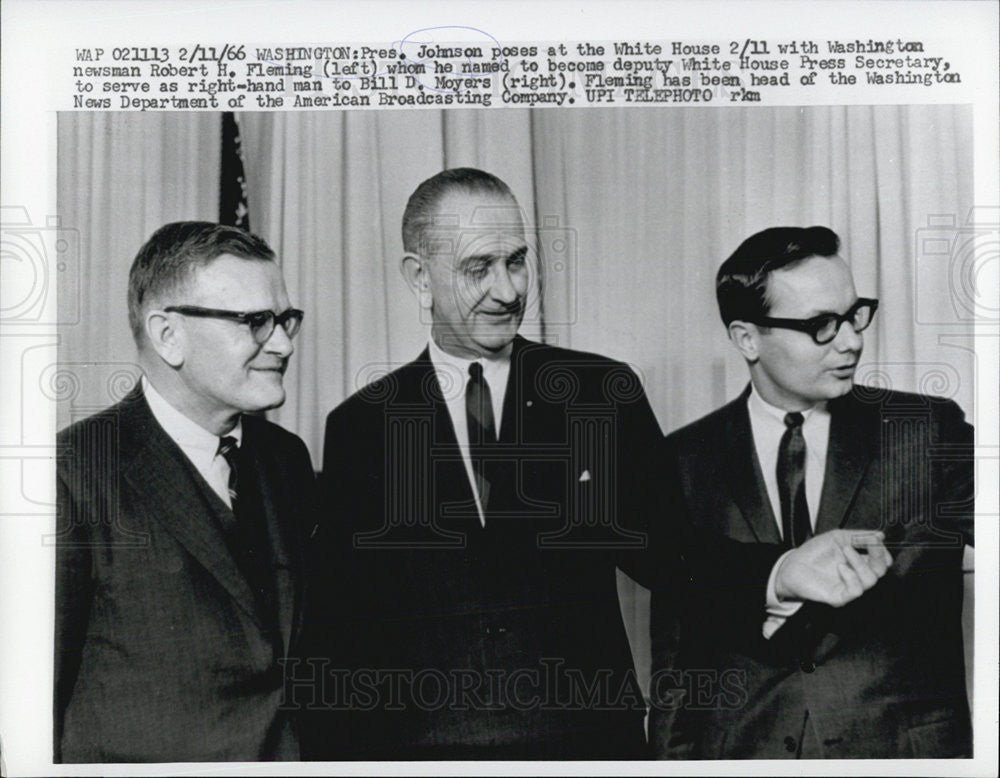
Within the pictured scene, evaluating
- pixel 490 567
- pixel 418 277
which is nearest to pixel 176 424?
pixel 418 277

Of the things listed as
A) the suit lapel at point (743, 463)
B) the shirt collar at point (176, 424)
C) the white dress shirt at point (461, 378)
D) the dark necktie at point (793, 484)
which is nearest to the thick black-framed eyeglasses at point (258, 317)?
the shirt collar at point (176, 424)

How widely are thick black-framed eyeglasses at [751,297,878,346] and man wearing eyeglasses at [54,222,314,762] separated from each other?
3.28 feet

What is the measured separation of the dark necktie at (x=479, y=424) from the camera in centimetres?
198

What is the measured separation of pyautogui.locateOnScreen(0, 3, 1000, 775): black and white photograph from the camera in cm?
197

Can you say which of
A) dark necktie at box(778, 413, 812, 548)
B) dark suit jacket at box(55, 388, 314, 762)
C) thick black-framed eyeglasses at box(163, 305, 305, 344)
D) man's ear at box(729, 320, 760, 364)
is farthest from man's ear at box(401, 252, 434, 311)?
dark necktie at box(778, 413, 812, 548)

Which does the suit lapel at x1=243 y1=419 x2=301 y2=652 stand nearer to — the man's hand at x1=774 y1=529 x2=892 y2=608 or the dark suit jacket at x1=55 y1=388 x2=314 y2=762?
the dark suit jacket at x1=55 y1=388 x2=314 y2=762

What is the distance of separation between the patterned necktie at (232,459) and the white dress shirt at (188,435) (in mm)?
13

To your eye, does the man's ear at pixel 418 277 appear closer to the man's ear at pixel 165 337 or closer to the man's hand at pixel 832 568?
the man's ear at pixel 165 337

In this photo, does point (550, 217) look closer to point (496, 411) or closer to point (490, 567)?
point (496, 411)

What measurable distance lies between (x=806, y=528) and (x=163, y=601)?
4.38 feet

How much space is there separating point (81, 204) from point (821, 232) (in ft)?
5.12

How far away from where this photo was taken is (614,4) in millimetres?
2027

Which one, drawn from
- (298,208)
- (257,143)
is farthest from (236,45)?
(298,208)

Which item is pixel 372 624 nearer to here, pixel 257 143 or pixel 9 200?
pixel 257 143
